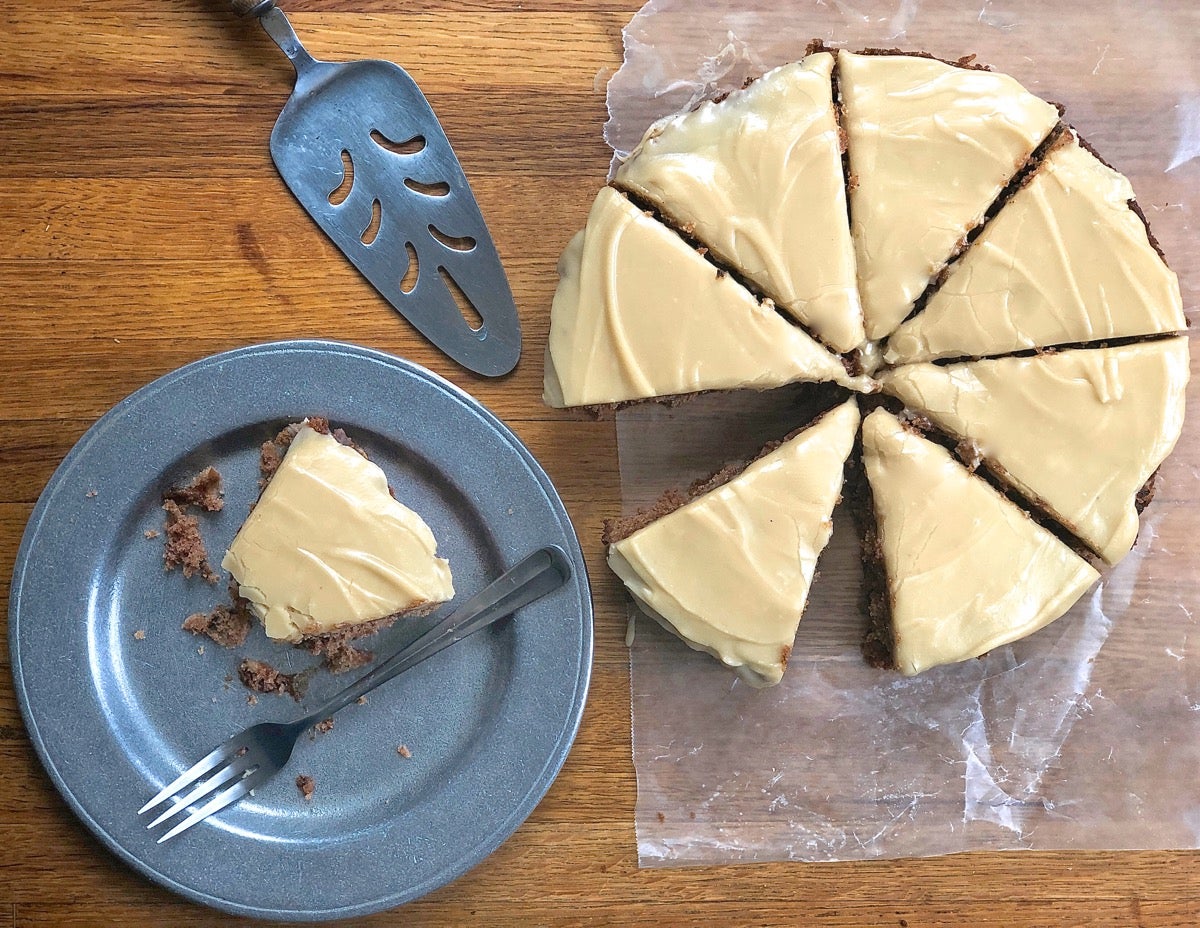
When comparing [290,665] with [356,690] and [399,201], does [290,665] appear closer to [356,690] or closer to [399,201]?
[356,690]

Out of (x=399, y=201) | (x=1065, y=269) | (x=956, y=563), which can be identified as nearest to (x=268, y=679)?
(x=399, y=201)

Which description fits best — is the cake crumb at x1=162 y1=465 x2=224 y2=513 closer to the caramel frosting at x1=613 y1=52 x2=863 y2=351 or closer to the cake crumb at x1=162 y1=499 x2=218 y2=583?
the cake crumb at x1=162 y1=499 x2=218 y2=583

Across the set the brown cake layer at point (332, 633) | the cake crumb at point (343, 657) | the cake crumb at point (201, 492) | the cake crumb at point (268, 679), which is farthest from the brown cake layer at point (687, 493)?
the cake crumb at point (201, 492)

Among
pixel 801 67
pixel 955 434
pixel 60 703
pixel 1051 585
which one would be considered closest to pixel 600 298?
pixel 801 67

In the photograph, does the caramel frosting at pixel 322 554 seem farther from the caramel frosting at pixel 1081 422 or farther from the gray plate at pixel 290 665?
the caramel frosting at pixel 1081 422

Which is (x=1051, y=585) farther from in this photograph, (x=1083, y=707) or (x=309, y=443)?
(x=309, y=443)

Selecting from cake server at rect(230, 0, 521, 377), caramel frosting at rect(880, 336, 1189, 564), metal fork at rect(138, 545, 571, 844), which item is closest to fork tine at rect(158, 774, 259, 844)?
metal fork at rect(138, 545, 571, 844)
